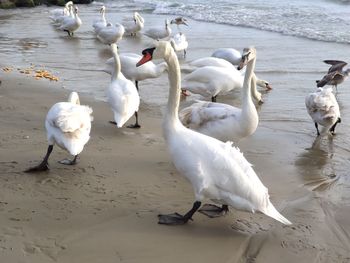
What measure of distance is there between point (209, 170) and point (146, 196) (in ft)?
3.00

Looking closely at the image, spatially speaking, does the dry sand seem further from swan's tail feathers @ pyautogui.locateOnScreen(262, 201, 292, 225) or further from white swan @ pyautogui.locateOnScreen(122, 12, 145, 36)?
white swan @ pyautogui.locateOnScreen(122, 12, 145, 36)

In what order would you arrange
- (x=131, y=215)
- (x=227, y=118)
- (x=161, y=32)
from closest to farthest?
(x=131, y=215)
(x=227, y=118)
(x=161, y=32)

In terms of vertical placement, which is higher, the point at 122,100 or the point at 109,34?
the point at 122,100

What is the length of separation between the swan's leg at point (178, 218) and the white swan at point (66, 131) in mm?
1450

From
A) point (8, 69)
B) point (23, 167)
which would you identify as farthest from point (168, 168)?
point (8, 69)

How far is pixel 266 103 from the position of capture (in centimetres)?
917

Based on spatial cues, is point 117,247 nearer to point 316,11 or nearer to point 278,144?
point 278,144

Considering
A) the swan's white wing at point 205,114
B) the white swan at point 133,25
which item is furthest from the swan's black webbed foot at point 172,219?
the white swan at point 133,25

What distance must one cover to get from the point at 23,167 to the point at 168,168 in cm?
167

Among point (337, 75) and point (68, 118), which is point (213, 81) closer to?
point (337, 75)

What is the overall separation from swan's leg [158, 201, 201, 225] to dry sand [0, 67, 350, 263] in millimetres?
56

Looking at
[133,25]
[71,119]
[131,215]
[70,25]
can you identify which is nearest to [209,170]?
[131,215]

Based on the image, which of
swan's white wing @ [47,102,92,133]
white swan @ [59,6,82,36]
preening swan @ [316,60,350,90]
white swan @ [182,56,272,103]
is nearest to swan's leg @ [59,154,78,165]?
swan's white wing @ [47,102,92,133]

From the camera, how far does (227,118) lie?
6074 mm
